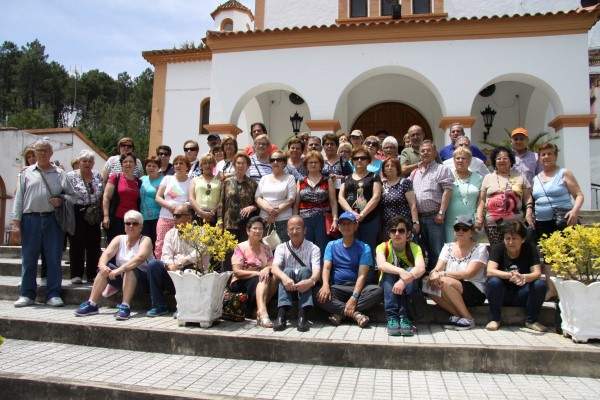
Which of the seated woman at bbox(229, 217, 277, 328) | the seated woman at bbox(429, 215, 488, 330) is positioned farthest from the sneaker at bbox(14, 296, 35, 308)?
the seated woman at bbox(429, 215, 488, 330)

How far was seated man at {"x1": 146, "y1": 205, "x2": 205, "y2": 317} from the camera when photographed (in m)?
5.64

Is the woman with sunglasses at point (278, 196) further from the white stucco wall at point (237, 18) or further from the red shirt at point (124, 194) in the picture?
the white stucco wall at point (237, 18)

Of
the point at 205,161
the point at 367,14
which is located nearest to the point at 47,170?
the point at 205,161

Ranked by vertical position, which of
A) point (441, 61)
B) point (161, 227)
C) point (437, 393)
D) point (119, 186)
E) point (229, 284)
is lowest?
point (437, 393)

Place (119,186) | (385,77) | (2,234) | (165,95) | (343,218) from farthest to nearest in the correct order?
(165,95) → (2,234) → (385,77) → (119,186) → (343,218)

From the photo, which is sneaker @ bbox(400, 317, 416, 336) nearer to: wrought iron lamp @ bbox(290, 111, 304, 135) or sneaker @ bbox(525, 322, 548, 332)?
sneaker @ bbox(525, 322, 548, 332)

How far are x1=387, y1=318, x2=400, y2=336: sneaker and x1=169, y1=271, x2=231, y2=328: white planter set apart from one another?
6.29 ft

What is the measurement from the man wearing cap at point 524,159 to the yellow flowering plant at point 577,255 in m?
1.74

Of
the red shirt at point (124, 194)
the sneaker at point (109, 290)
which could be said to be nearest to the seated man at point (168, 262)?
the sneaker at point (109, 290)

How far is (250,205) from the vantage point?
6.20 m

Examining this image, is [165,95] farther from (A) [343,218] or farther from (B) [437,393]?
(B) [437,393]

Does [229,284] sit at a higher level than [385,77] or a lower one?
lower

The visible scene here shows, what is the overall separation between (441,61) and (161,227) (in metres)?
7.46

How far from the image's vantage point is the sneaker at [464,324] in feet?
16.5
